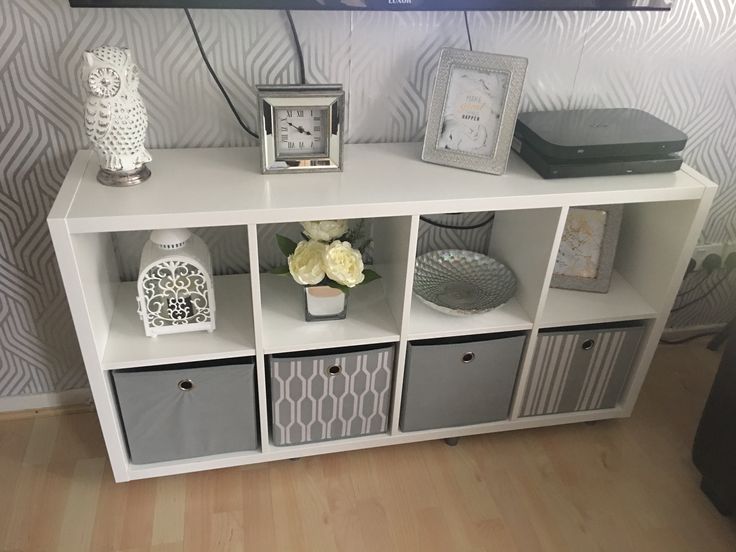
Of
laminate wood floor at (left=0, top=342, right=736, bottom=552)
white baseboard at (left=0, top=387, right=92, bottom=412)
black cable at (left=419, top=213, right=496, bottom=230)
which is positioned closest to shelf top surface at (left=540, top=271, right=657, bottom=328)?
black cable at (left=419, top=213, right=496, bottom=230)

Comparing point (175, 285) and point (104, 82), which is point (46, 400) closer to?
point (175, 285)

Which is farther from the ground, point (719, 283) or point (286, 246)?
point (286, 246)

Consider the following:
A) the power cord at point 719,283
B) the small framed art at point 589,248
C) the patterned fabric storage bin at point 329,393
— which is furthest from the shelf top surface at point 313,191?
the power cord at point 719,283

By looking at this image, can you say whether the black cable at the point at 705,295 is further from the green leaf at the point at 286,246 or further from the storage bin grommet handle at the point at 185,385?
the storage bin grommet handle at the point at 185,385

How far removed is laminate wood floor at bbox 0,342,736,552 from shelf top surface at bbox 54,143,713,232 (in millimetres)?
688

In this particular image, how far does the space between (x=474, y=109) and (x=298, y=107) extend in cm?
37

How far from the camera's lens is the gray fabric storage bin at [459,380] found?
4.95 ft

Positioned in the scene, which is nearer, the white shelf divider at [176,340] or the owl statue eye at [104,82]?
the owl statue eye at [104,82]

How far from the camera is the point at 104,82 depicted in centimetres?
119

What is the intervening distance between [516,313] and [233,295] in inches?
26.2

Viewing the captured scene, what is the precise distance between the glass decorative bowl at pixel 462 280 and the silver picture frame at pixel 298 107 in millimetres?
406

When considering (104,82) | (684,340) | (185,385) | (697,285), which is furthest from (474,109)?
(684,340)

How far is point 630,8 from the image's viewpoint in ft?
4.58

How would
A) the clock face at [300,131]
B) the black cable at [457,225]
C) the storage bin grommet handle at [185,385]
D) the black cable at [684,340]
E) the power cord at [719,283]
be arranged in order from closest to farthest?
the clock face at [300,131]
the storage bin grommet handle at [185,385]
the black cable at [457,225]
the power cord at [719,283]
the black cable at [684,340]
